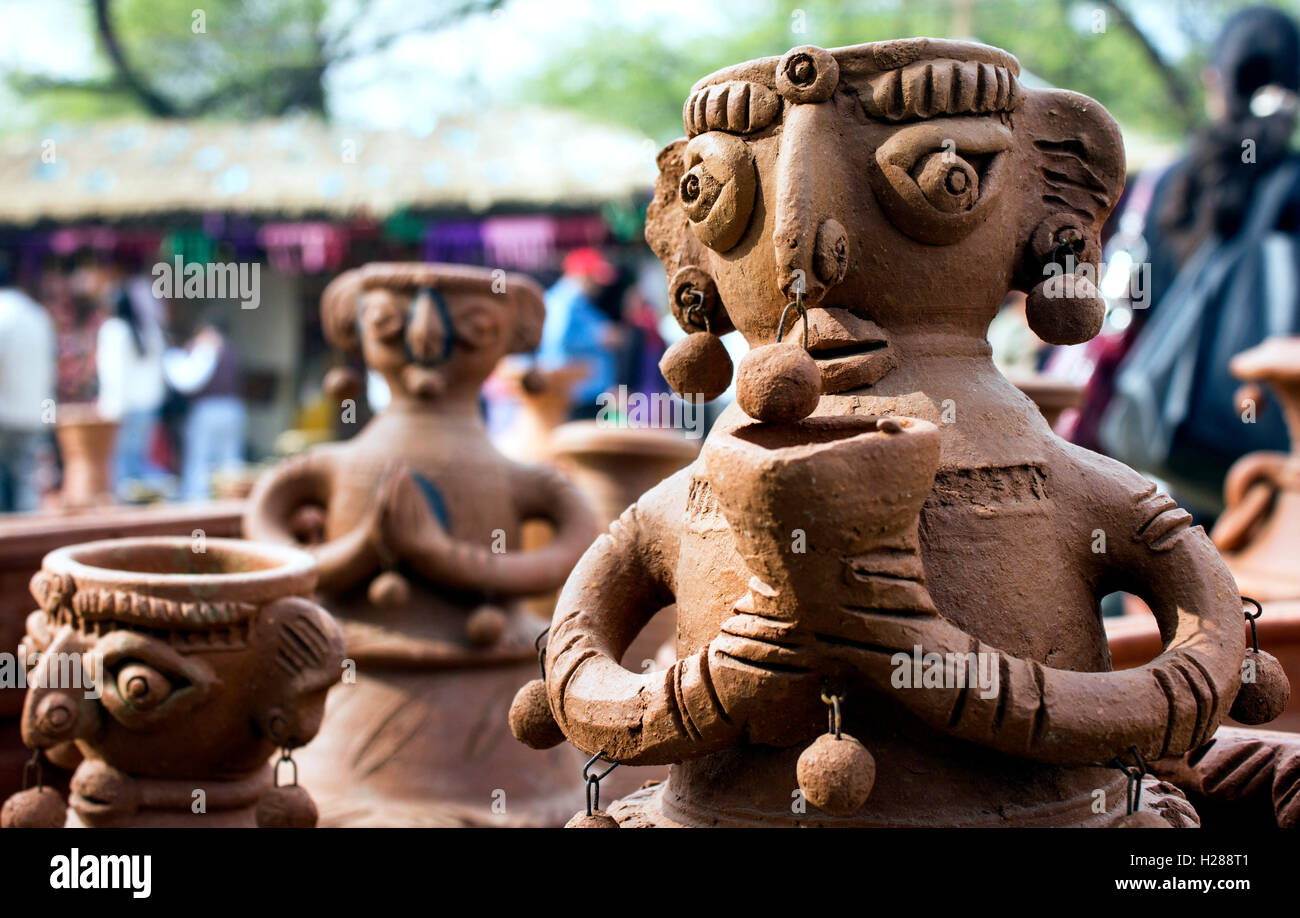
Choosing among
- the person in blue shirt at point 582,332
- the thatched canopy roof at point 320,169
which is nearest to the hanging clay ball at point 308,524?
the person in blue shirt at point 582,332

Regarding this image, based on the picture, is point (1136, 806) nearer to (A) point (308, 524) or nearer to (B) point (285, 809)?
(B) point (285, 809)

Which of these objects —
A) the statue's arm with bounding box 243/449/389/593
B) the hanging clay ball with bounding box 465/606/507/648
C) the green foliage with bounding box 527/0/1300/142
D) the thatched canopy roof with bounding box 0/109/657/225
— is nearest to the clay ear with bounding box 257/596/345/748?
the statue's arm with bounding box 243/449/389/593

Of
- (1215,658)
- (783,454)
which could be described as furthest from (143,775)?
(1215,658)

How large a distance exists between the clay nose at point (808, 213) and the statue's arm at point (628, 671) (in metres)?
0.42

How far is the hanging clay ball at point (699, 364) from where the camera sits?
2389 millimetres

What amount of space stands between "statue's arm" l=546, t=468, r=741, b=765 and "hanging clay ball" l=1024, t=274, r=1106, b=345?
2.17 feet

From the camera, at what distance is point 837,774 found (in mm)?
1763

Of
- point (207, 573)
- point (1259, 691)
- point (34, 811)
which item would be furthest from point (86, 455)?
point (1259, 691)

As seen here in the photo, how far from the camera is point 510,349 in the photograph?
4336mm

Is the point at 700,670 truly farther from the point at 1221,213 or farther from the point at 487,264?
the point at 487,264

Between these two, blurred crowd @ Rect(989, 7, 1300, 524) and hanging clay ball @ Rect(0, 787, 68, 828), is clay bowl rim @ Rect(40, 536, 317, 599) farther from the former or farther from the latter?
blurred crowd @ Rect(989, 7, 1300, 524)

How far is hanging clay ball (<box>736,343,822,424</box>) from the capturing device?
185 centimetres

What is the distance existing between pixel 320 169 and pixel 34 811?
378 inches
